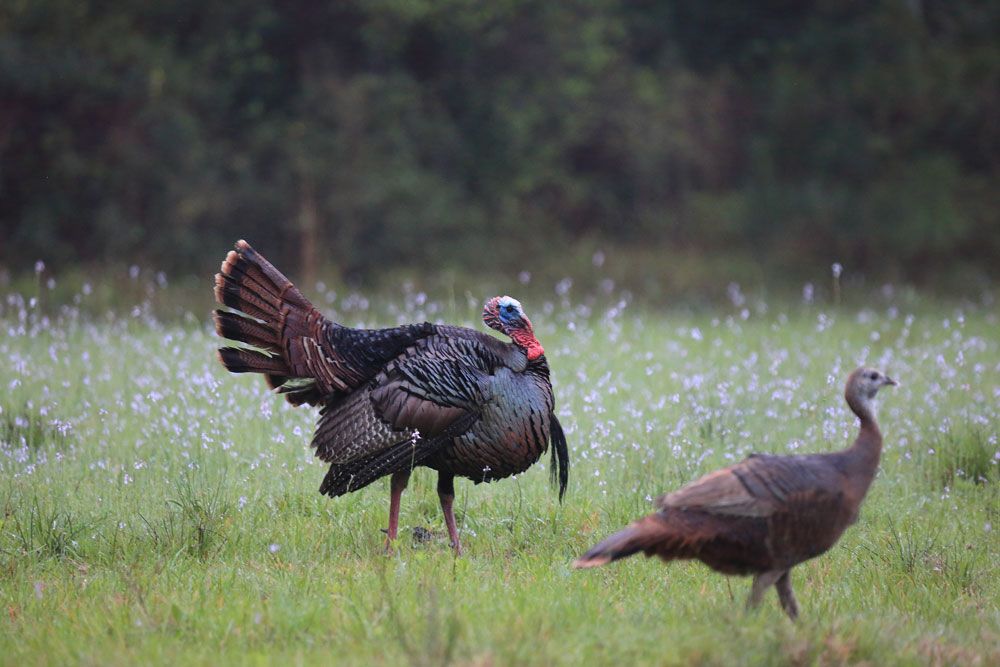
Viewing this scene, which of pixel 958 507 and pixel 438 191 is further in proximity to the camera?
pixel 438 191

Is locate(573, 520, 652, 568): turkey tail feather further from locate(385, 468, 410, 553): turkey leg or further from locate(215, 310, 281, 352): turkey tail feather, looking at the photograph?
locate(215, 310, 281, 352): turkey tail feather

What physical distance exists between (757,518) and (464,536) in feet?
6.46

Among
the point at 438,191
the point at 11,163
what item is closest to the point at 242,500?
the point at 11,163

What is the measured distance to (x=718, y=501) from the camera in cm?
396

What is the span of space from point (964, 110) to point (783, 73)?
11.9 ft

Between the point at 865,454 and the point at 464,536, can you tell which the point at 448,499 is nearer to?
the point at 464,536

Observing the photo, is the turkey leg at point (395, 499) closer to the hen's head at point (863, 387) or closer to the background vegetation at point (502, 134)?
the hen's head at point (863, 387)

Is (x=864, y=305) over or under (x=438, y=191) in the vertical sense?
under

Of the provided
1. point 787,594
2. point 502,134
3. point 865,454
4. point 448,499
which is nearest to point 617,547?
point 787,594

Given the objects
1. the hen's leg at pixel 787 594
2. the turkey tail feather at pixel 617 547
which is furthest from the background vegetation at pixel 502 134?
the hen's leg at pixel 787 594

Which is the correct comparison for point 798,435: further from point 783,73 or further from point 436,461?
point 783,73

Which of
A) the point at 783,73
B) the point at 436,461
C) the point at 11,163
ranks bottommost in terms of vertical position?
the point at 436,461

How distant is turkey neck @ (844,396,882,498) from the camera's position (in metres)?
4.11

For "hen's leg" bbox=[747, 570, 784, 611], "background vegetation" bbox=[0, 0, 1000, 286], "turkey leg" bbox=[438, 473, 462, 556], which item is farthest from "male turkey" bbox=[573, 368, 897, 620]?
"background vegetation" bbox=[0, 0, 1000, 286]
